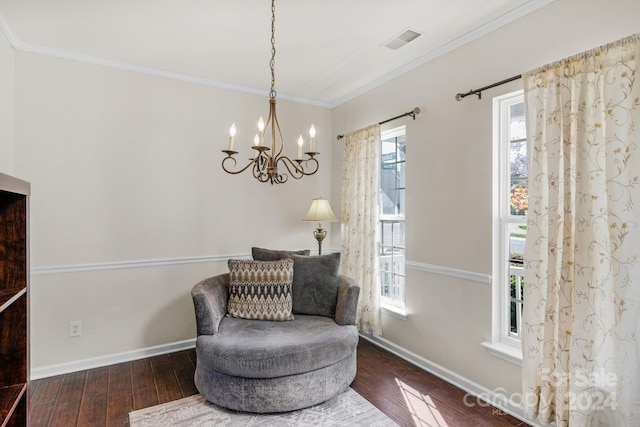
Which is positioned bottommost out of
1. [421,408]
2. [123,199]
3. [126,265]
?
[421,408]

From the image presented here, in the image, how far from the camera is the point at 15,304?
4.27ft

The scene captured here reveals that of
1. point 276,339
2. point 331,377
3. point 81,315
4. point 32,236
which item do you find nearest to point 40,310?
point 81,315

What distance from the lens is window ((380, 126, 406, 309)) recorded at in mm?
3312

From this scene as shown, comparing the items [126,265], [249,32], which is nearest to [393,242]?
[249,32]

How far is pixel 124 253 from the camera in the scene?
305 centimetres

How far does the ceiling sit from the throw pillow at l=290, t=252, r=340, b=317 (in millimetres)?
1718

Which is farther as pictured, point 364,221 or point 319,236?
point 319,236

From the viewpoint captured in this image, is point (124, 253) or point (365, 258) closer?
point (124, 253)

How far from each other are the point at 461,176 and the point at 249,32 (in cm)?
188

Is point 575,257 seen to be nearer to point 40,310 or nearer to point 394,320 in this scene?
point 394,320

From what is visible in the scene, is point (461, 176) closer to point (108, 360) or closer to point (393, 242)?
point (393, 242)

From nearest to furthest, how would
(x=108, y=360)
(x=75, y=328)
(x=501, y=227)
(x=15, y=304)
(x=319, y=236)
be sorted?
1. (x=15, y=304)
2. (x=501, y=227)
3. (x=75, y=328)
4. (x=108, y=360)
5. (x=319, y=236)

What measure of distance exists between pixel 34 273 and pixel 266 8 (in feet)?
8.71

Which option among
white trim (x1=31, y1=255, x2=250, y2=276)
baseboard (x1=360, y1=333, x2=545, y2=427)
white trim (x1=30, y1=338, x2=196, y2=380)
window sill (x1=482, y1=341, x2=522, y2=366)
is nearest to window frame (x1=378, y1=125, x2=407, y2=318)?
baseboard (x1=360, y1=333, x2=545, y2=427)
